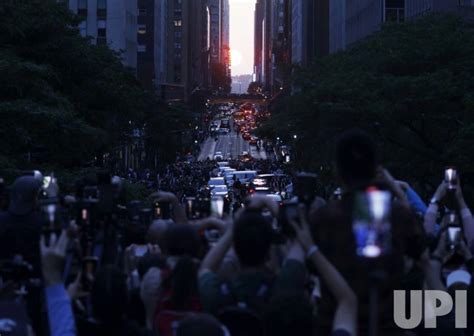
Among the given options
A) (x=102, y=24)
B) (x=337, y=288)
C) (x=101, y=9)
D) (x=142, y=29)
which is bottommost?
(x=337, y=288)

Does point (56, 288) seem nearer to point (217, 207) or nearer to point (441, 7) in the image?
point (217, 207)

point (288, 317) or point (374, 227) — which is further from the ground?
point (374, 227)

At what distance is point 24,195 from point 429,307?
2986mm

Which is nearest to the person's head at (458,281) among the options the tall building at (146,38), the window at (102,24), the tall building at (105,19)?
the tall building at (105,19)

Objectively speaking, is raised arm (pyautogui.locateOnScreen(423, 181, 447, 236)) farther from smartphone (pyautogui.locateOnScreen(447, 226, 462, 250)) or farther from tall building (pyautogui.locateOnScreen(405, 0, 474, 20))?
tall building (pyautogui.locateOnScreen(405, 0, 474, 20))

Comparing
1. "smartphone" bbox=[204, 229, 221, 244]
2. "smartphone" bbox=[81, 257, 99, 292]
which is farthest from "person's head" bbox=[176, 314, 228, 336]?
"smartphone" bbox=[204, 229, 221, 244]

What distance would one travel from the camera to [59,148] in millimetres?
31703

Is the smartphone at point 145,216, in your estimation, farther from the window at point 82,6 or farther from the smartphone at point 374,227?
the window at point 82,6

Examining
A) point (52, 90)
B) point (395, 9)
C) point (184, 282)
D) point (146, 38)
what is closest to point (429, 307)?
point (184, 282)

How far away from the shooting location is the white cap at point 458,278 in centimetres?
803

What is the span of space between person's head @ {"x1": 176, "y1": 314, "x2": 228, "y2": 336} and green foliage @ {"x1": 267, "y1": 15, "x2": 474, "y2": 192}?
24359 mm

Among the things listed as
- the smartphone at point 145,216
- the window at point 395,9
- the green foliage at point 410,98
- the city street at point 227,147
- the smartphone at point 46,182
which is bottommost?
the smartphone at point 145,216

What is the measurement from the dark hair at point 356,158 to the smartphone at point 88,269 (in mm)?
1775

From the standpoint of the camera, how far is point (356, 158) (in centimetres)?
570
